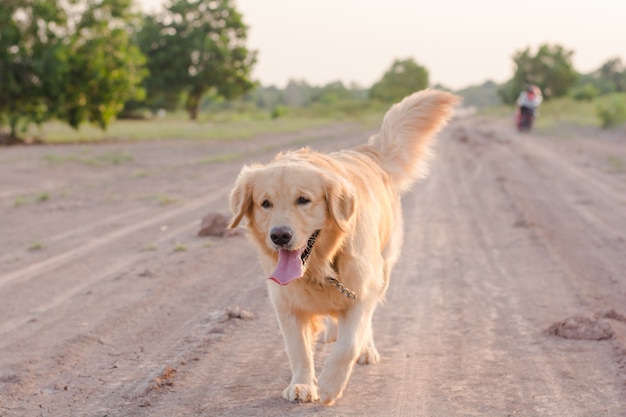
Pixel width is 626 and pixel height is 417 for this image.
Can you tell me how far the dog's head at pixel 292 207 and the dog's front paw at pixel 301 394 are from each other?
0.65 metres

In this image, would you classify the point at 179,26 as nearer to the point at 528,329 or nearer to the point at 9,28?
the point at 9,28

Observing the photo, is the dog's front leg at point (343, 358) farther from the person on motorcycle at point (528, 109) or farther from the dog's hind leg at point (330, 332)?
the person on motorcycle at point (528, 109)

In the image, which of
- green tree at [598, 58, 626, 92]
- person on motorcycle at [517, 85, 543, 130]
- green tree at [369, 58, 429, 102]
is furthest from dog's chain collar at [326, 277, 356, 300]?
green tree at [598, 58, 626, 92]

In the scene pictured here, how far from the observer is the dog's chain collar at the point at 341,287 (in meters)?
4.79

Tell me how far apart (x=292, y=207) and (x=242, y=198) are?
13.1 inches

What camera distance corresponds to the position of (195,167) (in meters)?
20.4

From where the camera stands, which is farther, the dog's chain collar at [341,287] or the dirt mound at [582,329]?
the dirt mound at [582,329]

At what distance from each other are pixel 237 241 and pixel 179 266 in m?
1.56

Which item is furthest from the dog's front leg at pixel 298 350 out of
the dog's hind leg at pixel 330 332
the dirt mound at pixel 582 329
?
the dirt mound at pixel 582 329

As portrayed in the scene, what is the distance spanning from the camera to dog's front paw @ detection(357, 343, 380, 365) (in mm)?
5629

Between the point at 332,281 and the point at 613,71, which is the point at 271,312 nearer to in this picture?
the point at 332,281

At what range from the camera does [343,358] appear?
4.71 meters

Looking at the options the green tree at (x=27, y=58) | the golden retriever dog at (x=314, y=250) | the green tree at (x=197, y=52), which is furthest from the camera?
the green tree at (x=197, y=52)

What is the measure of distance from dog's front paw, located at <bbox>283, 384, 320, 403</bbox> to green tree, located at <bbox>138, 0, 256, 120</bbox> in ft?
160
